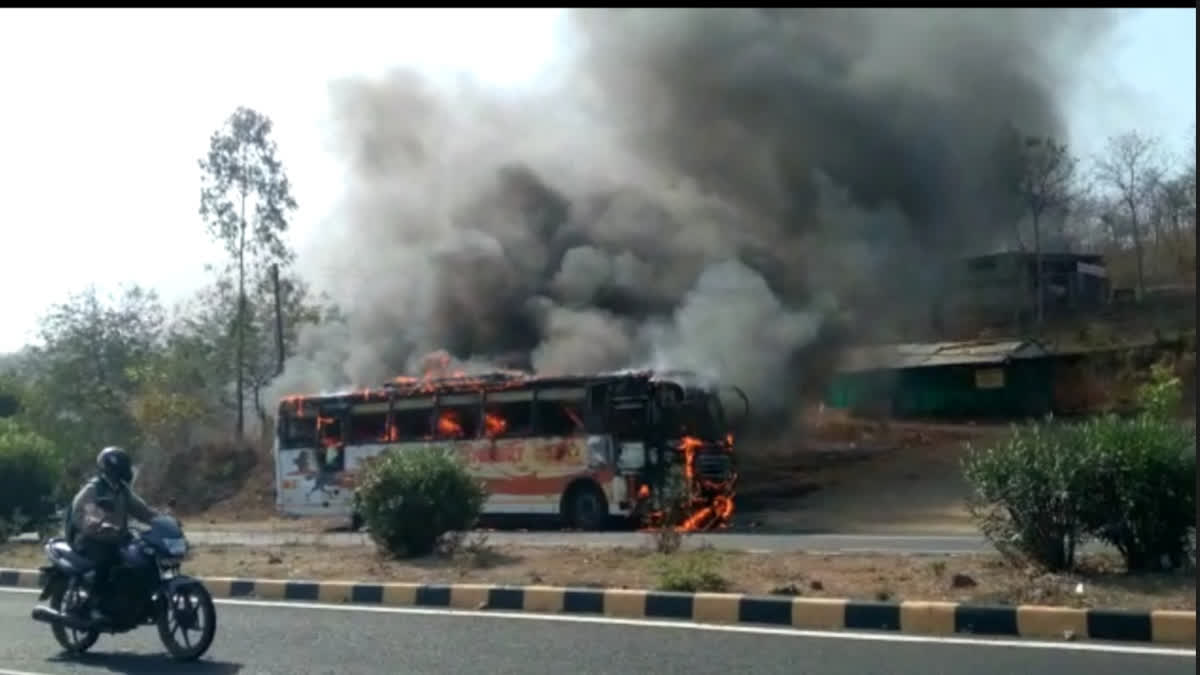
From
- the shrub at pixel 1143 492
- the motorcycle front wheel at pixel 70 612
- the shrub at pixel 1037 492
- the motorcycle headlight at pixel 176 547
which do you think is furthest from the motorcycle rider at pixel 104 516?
the shrub at pixel 1143 492

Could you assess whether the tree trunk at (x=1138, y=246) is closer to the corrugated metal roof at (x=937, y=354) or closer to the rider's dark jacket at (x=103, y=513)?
the corrugated metal roof at (x=937, y=354)

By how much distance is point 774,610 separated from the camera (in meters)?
Result: 10.2

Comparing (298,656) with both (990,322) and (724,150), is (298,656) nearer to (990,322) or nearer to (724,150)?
(724,150)

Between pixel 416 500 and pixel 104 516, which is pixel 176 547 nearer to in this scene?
pixel 104 516

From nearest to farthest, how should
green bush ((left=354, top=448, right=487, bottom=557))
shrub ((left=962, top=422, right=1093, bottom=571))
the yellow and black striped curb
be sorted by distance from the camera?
→ the yellow and black striped curb < shrub ((left=962, top=422, right=1093, bottom=571)) < green bush ((left=354, top=448, right=487, bottom=557))

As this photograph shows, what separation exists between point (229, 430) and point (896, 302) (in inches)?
695

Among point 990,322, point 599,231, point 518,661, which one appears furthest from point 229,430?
point 518,661

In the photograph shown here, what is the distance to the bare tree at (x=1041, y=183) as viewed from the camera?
3806 cm

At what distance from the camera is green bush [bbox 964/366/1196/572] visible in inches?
397

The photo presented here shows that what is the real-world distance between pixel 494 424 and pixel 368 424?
2.98m

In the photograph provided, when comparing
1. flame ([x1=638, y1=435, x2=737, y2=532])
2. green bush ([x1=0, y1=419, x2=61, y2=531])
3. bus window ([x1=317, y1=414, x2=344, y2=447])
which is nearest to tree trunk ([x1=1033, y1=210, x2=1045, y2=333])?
flame ([x1=638, y1=435, x2=737, y2=532])

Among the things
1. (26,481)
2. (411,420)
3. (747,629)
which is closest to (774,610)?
(747,629)

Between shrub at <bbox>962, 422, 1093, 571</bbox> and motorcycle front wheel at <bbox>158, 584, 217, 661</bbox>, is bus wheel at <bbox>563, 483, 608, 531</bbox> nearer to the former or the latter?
shrub at <bbox>962, 422, 1093, 571</bbox>

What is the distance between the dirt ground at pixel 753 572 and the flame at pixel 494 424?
6586 mm
